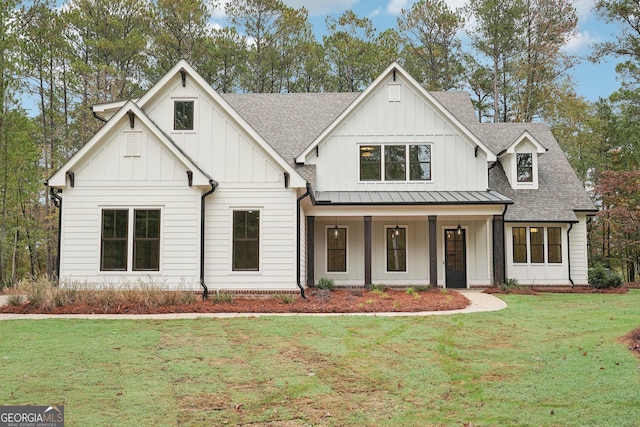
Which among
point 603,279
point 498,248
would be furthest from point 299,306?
point 603,279

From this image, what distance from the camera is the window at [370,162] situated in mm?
19266

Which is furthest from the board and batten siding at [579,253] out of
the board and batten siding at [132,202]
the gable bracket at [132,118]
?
the gable bracket at [132,118]

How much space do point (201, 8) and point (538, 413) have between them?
3104 centimetres

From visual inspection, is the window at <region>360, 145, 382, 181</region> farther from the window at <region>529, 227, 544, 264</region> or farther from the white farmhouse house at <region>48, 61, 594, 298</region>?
the window at <region>529, 227, 544, 264</region>

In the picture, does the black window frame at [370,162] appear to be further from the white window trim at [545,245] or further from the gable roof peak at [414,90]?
the white window trim at [545,245]

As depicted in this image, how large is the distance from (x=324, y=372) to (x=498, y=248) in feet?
41.0

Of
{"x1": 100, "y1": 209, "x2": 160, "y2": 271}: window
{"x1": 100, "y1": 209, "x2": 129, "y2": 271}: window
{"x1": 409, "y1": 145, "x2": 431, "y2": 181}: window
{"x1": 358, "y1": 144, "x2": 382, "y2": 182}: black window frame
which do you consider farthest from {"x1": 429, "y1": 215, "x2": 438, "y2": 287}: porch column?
{"x1": 100, "y1": 209, "x2": 129, "y2": 271}: window

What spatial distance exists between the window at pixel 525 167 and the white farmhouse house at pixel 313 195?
0.07 m

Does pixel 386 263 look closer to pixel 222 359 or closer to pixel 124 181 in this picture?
pixel 124 181

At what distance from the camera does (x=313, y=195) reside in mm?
16328

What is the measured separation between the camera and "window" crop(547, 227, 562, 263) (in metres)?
19.0

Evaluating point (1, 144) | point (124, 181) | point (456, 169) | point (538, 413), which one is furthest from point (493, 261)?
point (1, 144)

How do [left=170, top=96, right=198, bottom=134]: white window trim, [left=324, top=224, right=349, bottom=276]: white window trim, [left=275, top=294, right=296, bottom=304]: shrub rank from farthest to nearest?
[left=324, top=224, right=349, bottom=276]: white window trim, [left=170, top=96, right=198, bottom=134]: white window trim, [left=275, top=294, right=296, bottom=304]: shrub

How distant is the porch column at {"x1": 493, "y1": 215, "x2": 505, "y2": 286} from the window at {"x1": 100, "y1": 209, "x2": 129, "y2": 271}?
39.0 ft
